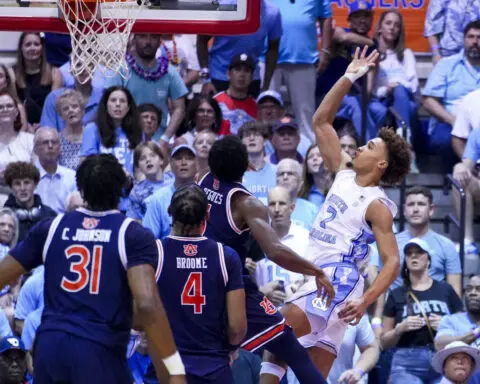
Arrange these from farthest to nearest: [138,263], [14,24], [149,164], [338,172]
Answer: [149,164] < [14,24] < [338,172] < [138,263]

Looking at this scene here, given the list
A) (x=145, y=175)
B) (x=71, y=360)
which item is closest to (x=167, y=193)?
(x=145, y=175)

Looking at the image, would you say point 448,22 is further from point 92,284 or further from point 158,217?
point 92,284

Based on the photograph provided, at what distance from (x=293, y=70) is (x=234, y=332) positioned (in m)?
6.38

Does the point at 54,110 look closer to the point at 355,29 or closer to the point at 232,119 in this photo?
the point at 232,119

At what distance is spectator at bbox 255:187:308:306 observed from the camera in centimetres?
1015

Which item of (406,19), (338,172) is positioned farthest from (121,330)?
(406,19)

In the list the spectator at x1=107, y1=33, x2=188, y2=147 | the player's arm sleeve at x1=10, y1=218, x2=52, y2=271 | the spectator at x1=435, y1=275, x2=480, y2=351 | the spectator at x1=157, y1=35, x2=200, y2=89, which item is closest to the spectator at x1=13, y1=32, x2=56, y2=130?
the spectator at x1=107, y1=33, x2=188, y2=147

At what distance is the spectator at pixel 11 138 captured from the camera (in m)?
11.6

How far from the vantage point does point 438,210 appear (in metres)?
12.5

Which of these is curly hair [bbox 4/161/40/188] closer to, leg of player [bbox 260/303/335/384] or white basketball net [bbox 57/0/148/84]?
white basketball net [bbox 57/0/148/84]

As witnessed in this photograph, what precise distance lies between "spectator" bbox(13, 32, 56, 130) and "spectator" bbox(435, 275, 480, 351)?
4.72m

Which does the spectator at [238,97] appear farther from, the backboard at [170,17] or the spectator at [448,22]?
the backboard at [170,17]

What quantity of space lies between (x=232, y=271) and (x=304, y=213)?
12.9 ft

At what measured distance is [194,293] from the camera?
6.98 metres
